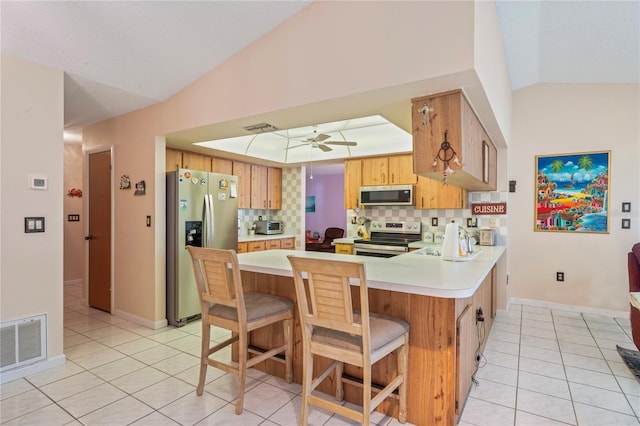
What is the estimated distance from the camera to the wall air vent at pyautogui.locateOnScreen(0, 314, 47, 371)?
2.44 meters

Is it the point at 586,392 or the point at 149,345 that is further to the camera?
the point at 149,345

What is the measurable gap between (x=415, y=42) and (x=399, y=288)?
150 centimetres

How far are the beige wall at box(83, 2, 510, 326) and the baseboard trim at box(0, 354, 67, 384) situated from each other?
98cm

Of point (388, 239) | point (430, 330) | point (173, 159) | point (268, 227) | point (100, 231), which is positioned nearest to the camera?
point (430, 330)

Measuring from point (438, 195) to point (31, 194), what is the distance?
422 centimetres

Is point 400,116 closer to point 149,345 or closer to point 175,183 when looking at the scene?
point 175,183

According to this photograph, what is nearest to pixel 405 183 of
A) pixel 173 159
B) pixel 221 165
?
pixel 221 165

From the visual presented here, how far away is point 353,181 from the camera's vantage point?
504cm

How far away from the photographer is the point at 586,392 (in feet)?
7.55

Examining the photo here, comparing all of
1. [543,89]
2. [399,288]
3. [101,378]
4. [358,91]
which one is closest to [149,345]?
[101,378]

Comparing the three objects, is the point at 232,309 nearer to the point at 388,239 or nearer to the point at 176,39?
the point at 176,39

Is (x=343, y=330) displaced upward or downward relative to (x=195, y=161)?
downward

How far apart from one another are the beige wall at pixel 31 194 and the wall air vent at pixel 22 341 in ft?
0.14

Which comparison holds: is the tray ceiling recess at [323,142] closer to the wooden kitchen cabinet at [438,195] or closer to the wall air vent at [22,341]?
the wooden kitchen cabinet at [438,195]
